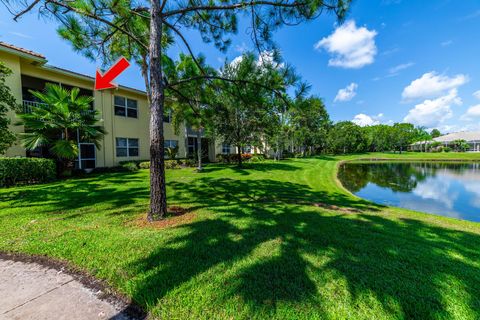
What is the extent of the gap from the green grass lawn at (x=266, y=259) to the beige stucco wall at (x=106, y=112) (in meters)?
7.90

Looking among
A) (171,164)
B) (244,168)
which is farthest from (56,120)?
(244,168)

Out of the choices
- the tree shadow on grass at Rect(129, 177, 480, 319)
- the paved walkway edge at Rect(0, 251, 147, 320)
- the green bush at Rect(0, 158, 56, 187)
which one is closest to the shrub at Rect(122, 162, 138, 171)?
the green bush at Rect(0, 158, 56, 187)

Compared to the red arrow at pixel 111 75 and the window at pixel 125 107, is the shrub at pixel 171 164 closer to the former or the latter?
the window at pixel 125 107

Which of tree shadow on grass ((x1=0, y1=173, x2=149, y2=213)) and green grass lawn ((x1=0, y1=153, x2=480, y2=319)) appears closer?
green grass lawn ((x1=0, y1=153, x2=480, y2=319))

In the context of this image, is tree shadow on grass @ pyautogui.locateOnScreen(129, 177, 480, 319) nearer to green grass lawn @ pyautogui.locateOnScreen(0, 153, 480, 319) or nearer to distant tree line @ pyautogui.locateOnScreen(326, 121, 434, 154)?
green grass lawn @ pyautogui.locateOnScreen(0, 153, 480, 319)

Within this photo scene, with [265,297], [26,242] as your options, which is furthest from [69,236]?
[265,297]

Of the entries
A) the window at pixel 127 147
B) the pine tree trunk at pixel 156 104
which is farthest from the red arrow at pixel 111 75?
the window at pixel 127 147

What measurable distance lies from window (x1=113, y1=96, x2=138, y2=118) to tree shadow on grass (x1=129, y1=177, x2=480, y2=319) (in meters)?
13.3

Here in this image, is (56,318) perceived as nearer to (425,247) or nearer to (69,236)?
(69,236)

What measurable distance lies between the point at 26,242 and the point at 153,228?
1.93 m

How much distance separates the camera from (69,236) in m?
3.48

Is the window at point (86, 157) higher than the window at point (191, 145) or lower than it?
lower

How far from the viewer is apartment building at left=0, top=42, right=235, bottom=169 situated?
9.36 m

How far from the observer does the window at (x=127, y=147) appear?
14.1 meters
